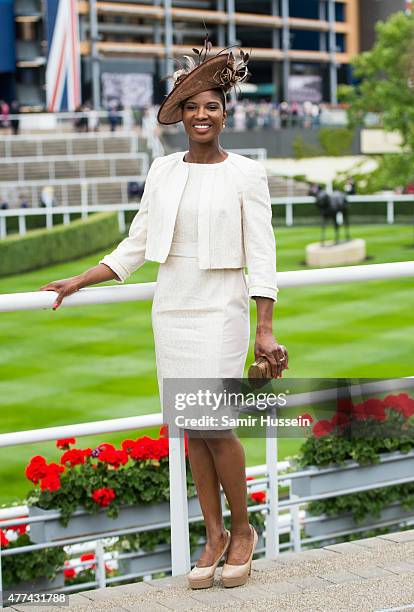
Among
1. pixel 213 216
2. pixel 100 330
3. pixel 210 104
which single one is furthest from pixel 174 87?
pixel 100 330

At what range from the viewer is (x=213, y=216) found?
3.26m

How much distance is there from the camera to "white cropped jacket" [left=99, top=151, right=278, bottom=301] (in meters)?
3.25

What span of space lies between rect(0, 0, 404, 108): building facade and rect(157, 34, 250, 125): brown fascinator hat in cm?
5561

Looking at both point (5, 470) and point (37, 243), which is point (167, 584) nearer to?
point (5, 470)

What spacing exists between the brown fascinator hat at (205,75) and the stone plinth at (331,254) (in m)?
18.4

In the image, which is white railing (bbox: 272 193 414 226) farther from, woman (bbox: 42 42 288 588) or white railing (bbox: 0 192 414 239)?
woman (bbox: 42 42 288 588)

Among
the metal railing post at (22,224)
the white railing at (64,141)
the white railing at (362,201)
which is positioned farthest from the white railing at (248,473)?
the white railing at (64,141)

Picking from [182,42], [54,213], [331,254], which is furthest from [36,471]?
[182,42]

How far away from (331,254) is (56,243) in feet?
17.8

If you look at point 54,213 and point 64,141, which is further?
point 64,141

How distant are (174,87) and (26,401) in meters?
7.85

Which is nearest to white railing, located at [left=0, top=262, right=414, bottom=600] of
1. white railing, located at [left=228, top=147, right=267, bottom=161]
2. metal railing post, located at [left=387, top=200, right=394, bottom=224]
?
metal railing post, located at [left=387, top=200, right=394, bottom=224]

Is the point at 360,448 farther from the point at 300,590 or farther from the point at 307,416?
the point at 300,590

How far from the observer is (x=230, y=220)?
10.7ft
